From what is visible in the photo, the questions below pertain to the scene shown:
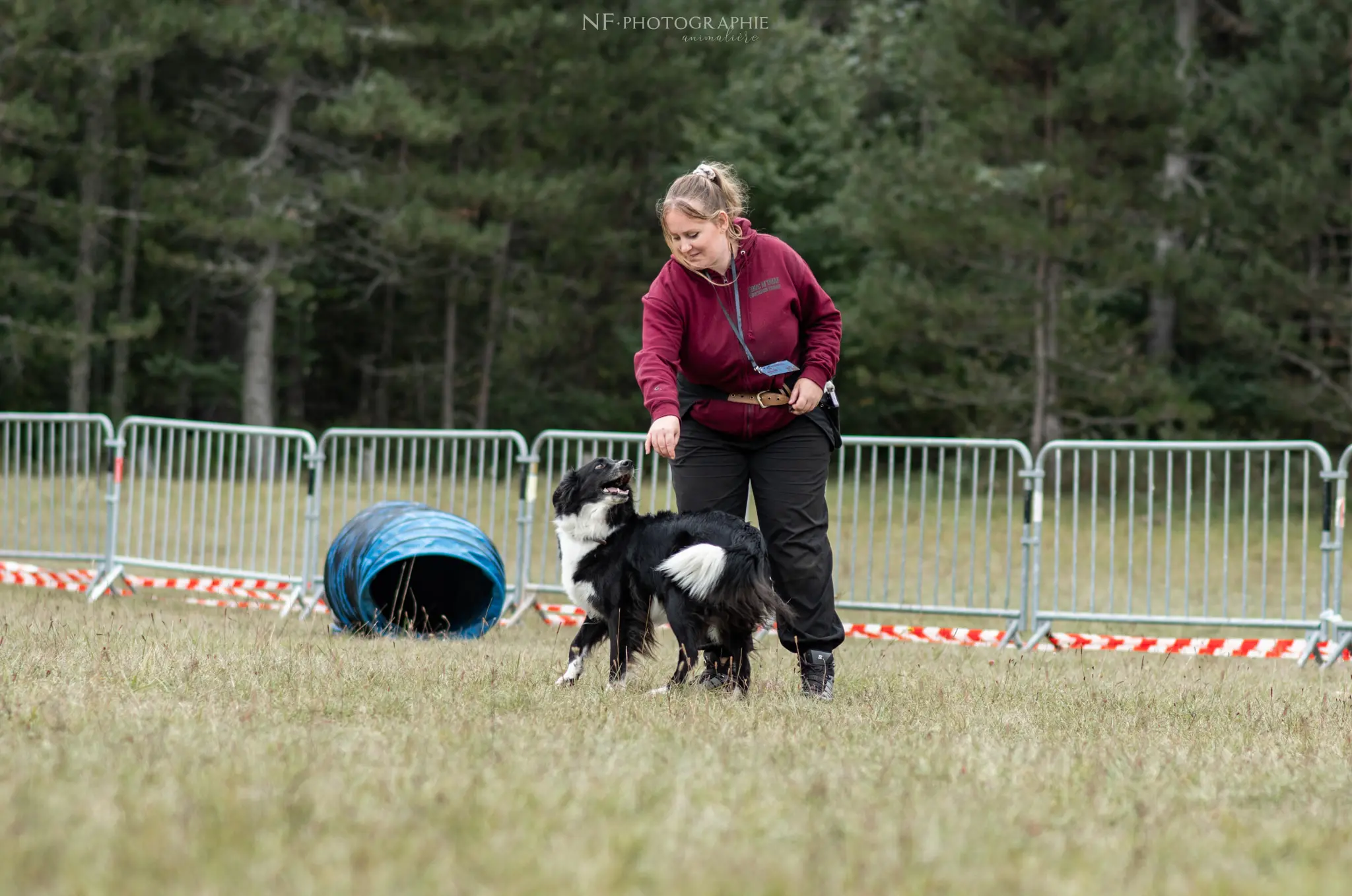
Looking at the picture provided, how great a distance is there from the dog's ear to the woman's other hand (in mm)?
999

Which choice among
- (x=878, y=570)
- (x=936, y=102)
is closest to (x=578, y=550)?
(x=878, y=570)

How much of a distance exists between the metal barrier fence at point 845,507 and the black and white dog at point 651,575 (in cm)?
295

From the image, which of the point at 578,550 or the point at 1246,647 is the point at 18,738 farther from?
the point at 1246,647

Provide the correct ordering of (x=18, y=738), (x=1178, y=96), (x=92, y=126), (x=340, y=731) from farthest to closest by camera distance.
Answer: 1. (x=92, y=126)
2. (x=1178, y=96)
3. (x=340, y=731)
4. (x=18, y=738)

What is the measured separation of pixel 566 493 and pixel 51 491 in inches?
276

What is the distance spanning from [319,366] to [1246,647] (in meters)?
26.6

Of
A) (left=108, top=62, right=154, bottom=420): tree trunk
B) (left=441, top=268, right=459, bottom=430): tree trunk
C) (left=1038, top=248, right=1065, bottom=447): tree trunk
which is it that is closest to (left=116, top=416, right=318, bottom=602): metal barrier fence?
(left=1038, top=248, right=1065, bottom=447): tree trunk

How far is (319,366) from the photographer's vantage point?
3253 cm

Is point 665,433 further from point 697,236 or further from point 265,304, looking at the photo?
point 265,304

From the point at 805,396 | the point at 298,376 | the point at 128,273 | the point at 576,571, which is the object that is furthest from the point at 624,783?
the point at 298,376

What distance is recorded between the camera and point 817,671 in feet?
18.2

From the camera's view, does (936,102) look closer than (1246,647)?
No

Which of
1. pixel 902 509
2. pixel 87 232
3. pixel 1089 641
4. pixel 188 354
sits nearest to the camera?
pixel 1089 641

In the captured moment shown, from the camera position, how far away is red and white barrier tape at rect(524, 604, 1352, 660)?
8.53 meters
